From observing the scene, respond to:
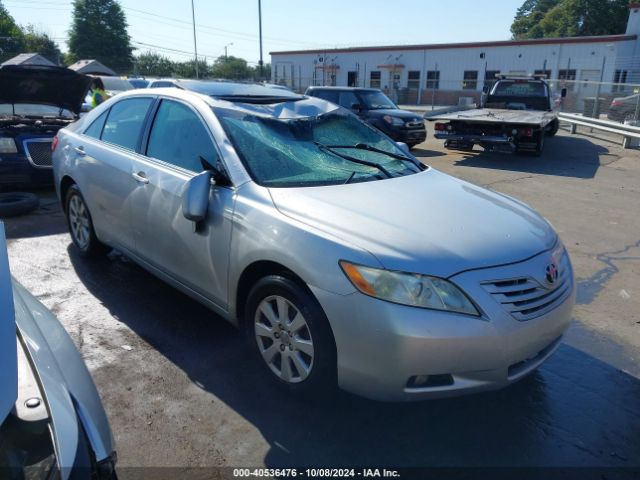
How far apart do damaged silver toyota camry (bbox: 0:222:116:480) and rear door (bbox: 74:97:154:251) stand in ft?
7.08

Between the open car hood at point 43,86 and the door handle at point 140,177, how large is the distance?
161 inches

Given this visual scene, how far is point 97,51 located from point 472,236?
74.2m

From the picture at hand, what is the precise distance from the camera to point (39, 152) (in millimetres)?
7105

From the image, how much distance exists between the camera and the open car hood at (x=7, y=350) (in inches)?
53.9

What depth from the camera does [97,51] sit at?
66000 mm

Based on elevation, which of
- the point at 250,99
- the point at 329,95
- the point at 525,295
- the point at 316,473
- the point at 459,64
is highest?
the point at 459,64

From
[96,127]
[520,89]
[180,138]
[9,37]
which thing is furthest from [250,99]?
[9,37]

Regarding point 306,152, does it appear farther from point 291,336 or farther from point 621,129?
point 621,129

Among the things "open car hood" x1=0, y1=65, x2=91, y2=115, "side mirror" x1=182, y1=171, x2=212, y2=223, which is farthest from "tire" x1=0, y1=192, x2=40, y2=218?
"side mirror" x1=182, y1=171, x2=212, y2=223

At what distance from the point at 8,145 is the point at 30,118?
86 centimetres

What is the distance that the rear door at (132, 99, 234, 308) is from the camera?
311 cm

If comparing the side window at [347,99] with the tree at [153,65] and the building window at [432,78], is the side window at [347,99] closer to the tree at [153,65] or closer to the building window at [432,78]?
the building window at [432,78]

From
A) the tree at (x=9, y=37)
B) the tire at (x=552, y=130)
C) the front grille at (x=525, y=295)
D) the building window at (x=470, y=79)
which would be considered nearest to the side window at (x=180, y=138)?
the front grille at (x=525, y=295)

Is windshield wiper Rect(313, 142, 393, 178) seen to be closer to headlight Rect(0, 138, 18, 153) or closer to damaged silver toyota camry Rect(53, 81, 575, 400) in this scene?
damaged silver toyota camry Rect(53, 81, 575, 400)
